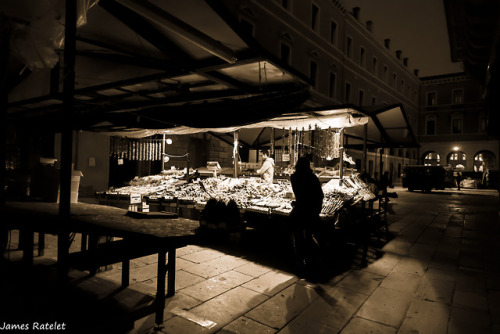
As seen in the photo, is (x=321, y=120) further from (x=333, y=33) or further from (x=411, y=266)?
(x=333, y=33)

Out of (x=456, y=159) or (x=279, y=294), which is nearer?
(x=279, y=294)

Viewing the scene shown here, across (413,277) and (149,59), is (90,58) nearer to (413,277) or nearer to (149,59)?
(149,59)

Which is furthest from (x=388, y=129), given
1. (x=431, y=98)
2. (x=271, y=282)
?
(x=431, y=98)

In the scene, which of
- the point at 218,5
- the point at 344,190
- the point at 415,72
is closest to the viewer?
the point at 218,5

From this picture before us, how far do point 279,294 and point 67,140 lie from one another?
127 inches

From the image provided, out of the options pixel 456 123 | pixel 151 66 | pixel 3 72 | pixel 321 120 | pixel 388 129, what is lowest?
pixel 3 72

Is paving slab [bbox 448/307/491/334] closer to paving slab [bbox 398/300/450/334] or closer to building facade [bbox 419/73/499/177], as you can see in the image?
paving slab [bbox 398/300/450/334]

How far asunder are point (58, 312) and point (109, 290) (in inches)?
24.4

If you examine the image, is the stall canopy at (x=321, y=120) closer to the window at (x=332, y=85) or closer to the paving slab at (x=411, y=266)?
the paving slab at (x=411, y=266)

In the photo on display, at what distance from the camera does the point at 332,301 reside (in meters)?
3.96

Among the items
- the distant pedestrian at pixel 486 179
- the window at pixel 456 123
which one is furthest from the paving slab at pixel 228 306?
the window at pixel 456 123

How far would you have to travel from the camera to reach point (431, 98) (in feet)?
133

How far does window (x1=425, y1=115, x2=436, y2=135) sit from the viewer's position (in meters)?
39.8

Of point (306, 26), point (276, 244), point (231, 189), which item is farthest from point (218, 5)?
point (306, 26)
